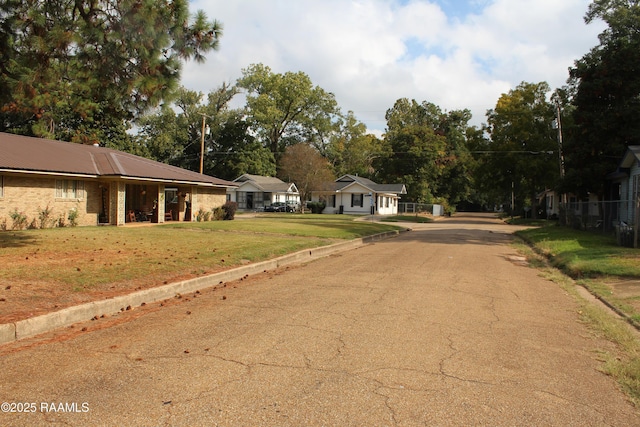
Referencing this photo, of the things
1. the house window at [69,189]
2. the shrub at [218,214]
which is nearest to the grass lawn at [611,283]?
the shrub at [218,214]

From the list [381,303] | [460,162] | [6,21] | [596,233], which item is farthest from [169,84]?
[460,162]

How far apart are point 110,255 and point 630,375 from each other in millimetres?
11249

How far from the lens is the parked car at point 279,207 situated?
58.2 metres

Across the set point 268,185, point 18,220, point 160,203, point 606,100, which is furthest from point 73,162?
point 268,185

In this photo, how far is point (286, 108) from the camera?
7488 cm

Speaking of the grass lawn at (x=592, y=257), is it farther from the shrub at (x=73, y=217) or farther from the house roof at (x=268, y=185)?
the house roof at (x=268, y=185)

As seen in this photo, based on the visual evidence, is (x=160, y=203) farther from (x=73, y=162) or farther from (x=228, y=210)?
(x=228, y=210)

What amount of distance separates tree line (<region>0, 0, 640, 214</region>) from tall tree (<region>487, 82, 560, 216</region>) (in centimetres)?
13

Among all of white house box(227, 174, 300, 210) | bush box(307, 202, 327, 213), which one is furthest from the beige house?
white house box(227, 174, 300, 210)

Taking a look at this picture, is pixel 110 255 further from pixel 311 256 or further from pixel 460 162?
pixel 460 162

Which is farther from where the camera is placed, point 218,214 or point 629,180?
point 218,214

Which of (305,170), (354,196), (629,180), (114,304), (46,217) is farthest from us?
(354,196)

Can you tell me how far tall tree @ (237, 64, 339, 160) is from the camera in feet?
239

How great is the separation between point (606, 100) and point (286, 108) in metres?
51.5
